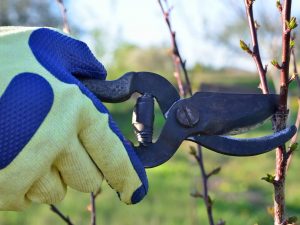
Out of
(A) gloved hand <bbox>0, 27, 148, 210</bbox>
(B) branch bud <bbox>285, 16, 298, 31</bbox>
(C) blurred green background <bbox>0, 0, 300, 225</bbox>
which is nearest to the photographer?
(A) gloved hand <bbox>0, 27, 148, 210</bbox>

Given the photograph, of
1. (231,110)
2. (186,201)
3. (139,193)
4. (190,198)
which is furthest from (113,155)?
(186,201)

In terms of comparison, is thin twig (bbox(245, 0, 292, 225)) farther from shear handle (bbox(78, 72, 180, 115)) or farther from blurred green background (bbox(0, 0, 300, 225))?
blurred green background (bbox(0, 0, 300, 225))

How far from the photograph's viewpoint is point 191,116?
1404 mm

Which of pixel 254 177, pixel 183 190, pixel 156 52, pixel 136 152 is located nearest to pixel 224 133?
pixel 136 152

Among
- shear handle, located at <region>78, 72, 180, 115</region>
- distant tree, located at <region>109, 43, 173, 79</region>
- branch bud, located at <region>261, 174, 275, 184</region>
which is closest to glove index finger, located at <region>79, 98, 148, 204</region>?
shear handle, located at <region>78, 72, 180, 115</region>

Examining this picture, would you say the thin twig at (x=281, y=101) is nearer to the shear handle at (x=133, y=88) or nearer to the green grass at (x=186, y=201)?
the shear handle at (x=133, y=88)

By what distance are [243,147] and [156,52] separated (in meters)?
17.3

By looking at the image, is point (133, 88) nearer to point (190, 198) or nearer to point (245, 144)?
point (245, 144)

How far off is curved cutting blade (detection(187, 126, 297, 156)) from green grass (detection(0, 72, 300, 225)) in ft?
11.9

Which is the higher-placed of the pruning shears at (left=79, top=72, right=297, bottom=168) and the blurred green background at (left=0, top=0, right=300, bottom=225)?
the pruning shears at (left=79, top=72, right=297, bottom=168)

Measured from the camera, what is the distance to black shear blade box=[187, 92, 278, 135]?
4.58 ft

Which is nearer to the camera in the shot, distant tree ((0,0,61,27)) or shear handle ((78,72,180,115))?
shear handle ((78,72,180,115))

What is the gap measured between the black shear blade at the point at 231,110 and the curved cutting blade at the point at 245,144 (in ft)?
0.11

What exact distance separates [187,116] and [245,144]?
16 cm
